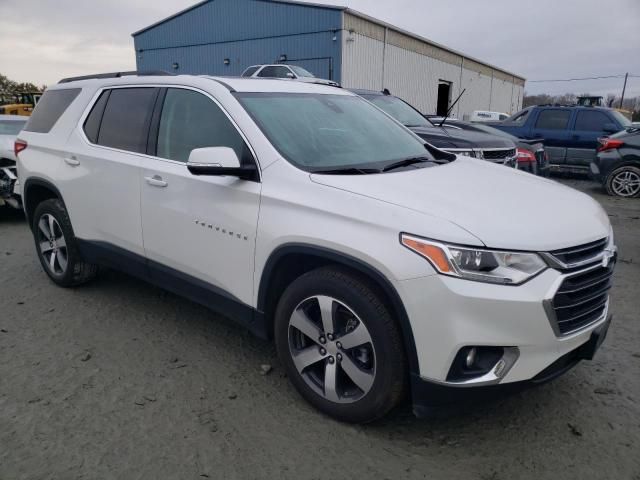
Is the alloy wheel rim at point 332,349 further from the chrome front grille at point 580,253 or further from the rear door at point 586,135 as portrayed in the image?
the rear door at point 586,135

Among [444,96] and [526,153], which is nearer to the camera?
[526,153]

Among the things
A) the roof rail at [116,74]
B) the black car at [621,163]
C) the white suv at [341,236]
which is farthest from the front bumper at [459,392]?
the black car at [621,163]

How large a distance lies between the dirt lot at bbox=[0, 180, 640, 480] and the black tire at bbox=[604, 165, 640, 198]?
23.6 feet

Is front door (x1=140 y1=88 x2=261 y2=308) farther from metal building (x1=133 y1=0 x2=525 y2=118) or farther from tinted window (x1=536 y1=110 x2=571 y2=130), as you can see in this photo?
metal building (x1=133 y1=0 x2=525 y2=118)

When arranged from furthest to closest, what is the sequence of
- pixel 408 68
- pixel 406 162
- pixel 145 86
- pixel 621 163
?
1. pixel 408 68
2. pixel 621 163
3. pixel 145 86
4. pixel 406 162

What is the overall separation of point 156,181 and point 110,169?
607 mm

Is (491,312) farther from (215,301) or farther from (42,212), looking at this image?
(42,212)

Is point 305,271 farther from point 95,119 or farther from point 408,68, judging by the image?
point 408,68

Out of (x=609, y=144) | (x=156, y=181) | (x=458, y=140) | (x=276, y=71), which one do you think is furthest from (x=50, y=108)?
(x=276, y=71)

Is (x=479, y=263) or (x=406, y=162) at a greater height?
(x=406, y=162)

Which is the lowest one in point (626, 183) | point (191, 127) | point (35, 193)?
point (626, 183)

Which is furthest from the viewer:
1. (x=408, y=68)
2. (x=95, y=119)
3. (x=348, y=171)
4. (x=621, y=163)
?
(x=408, y=68)

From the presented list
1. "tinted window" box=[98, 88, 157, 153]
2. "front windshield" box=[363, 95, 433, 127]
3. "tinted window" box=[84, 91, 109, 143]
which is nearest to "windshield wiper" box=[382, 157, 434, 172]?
"tinted window" box=[98, 88, 157, 153]

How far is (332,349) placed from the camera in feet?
8.54
